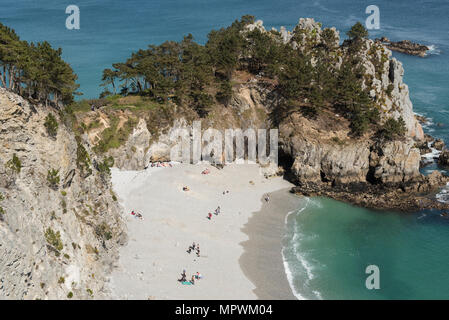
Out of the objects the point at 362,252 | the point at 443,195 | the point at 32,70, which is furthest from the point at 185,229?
the point at 443,195

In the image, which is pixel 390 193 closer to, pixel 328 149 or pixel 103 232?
pixel 328 149

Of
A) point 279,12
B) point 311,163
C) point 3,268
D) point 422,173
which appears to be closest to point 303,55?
point 311,163

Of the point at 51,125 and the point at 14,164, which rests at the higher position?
the point at 51,125

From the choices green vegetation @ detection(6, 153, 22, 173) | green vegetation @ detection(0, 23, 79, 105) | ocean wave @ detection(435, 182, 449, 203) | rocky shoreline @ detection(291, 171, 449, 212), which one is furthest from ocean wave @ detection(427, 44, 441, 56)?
green vegetation @ detection(6, 153, 22, 173)

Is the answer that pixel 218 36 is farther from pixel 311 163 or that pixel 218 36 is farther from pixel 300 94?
pixel 311 163

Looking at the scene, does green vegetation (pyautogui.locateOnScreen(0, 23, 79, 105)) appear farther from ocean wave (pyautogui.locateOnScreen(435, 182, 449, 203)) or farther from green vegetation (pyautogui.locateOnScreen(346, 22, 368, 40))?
green vegetation (pyautogui.locateOnScreen(346, 22, 368, 40))

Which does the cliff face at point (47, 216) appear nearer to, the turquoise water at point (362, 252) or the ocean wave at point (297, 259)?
the ocean wave at point (297, 259)
